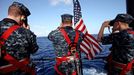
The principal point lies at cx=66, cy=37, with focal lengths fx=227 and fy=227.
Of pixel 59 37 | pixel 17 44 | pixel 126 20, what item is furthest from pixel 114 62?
pixel 17 44

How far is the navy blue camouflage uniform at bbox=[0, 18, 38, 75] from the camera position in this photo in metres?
3.96

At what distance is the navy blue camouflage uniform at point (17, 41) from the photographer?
3.96 meters

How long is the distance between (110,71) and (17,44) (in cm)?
205

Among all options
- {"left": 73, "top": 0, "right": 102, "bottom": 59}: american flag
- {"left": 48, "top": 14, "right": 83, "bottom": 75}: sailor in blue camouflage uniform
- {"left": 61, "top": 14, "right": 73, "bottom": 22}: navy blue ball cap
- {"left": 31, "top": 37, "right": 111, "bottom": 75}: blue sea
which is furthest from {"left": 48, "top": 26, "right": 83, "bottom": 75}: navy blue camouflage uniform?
{"left": 73, "top": 0, "right": 102, "bottom": 59}: american flag

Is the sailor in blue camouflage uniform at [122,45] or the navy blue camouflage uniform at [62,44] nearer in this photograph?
the sailor in blue camouflage uniform at [122,45]

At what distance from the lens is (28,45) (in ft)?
13.7

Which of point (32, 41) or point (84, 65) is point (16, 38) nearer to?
point (32, 41)

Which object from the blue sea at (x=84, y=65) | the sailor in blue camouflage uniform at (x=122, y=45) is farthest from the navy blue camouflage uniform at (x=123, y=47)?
the blue sea at (x=84, y=65)

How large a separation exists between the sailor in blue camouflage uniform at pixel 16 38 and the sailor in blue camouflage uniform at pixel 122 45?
164 centimetres

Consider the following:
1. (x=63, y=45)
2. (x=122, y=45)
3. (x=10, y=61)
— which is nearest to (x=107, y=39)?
(x=122, y=45)

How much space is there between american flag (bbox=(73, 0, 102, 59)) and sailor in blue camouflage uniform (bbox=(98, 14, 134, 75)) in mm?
2500

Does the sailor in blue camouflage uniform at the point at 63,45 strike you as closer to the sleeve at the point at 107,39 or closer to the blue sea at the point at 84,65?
the blue sea at the point at 84,65

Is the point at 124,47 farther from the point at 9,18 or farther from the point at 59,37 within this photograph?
the point at 9,18

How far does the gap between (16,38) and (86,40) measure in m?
3.55
